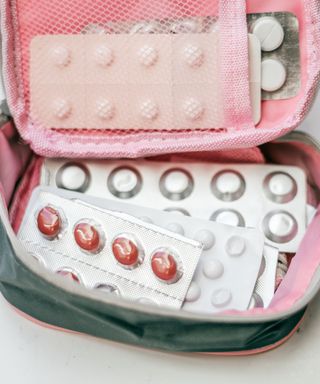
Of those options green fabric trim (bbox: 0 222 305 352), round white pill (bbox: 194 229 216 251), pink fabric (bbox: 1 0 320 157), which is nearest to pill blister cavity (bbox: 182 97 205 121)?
pink fabric (bbox: 1 0 320 157)

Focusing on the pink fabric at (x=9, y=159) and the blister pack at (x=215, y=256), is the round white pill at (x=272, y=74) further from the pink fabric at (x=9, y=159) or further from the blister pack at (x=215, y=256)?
the pink fabric at (x=9, y=159)

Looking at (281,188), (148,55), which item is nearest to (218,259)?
(281,188)

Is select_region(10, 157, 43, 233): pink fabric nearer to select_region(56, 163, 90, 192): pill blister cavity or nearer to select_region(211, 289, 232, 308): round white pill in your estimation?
select_region(56, 163, 90, 192): pill blister cavity

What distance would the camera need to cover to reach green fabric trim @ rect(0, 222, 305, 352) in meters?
0.55

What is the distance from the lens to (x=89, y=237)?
639 mm

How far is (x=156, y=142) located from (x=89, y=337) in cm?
21

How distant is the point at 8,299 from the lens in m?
0.63

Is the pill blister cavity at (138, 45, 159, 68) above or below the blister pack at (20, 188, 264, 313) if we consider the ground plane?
above

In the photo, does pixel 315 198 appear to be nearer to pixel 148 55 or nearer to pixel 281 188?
pixel 281 188

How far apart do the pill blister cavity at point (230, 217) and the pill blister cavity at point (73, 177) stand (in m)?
0.15

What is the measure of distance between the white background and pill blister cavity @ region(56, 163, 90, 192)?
15 centimetres

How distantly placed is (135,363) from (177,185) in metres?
0.19

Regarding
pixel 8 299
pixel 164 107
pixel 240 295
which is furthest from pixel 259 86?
pixel 8 299

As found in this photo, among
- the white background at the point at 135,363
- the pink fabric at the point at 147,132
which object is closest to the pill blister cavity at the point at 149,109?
the pink fabric at the point at 147,132
